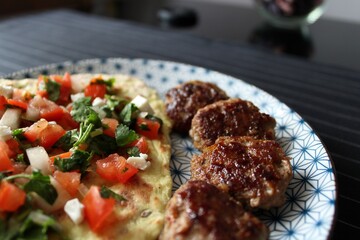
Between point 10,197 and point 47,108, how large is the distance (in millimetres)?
1177

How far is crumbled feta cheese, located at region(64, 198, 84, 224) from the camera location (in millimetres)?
2566

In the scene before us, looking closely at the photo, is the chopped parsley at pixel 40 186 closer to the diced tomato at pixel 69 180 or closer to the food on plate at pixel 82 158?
the food on plate at pixel 82 158

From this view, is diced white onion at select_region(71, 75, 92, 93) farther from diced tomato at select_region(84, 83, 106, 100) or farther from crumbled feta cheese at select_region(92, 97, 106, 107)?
crumbled feta cheese at select_region(92, 97, 106, 107)

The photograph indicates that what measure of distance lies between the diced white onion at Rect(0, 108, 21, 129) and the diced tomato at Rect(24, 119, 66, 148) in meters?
0.22

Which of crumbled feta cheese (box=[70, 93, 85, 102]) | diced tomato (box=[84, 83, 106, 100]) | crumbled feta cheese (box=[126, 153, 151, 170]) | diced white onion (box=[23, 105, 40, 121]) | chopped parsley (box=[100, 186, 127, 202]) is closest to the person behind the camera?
chopped parsley (box=[100, 186, 127, 202])

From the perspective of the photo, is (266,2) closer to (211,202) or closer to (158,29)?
(158,29)

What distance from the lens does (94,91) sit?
395 centimetres

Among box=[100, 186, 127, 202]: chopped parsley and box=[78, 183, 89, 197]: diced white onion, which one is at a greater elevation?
box=[100, 186, 127, 202]: chopped parsley

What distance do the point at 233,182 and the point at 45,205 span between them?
4.38ft

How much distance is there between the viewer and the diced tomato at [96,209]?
257 centimetres

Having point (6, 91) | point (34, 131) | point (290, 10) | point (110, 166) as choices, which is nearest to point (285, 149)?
point (110, 166)

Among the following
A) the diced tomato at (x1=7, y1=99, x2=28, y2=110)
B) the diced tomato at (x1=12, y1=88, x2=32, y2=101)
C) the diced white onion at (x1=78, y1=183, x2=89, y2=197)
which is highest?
the diced tomato at (x1=7, y1=99, x2=28, y2=110)

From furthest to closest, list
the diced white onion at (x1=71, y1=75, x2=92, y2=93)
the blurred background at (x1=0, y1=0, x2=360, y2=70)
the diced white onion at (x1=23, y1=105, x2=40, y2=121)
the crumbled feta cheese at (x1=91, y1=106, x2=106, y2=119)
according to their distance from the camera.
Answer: the blurred background at (x1=0, y1=0, x2=360, y2=70) → the diced white onion at (x1=71, y1=75, x2=92, y2=93) → the crumbled feta cheese at (x1=91, y1=106, x2=106, y2=119) → the diced white onion at (x1=23, y1=105, x2=40, y2=121)

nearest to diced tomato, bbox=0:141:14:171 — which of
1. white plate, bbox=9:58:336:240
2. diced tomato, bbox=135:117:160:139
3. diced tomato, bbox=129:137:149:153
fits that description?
diced tomato, bbox=129:137:149:153
